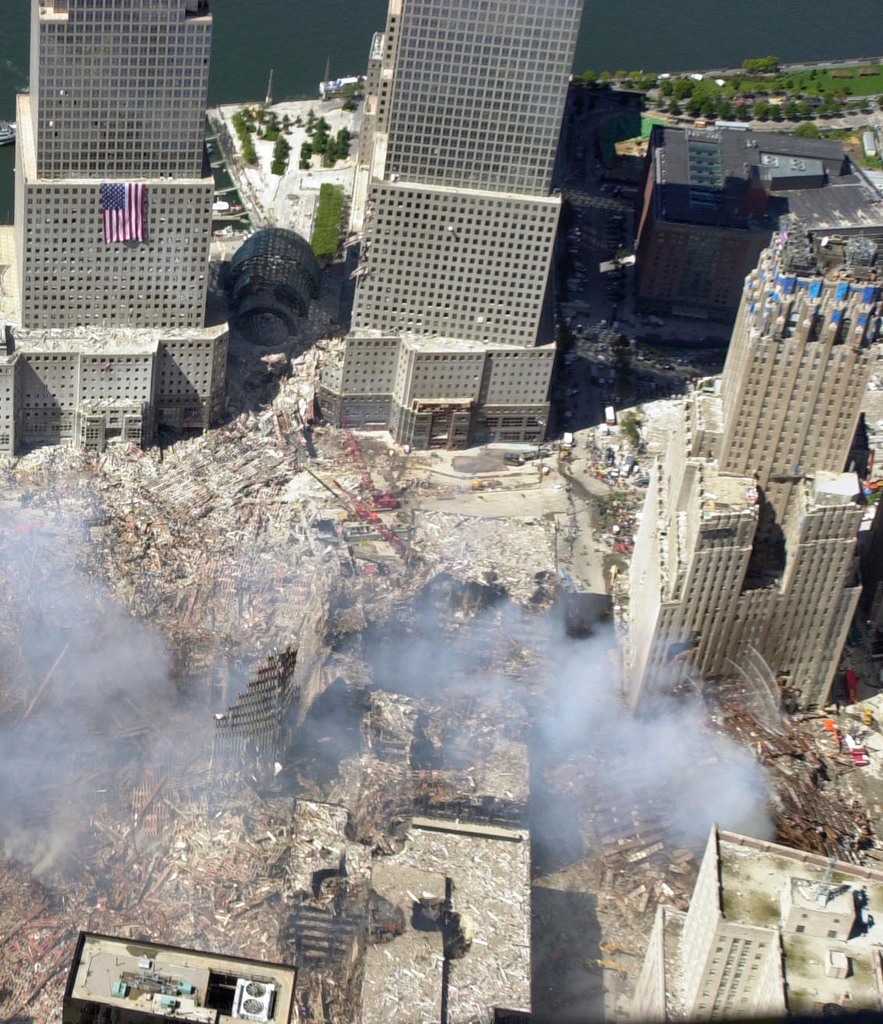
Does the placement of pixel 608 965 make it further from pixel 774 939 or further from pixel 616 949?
pixel 774 939

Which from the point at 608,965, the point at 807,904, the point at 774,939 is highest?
the point at 807,904

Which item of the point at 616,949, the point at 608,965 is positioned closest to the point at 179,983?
the point at 608,965

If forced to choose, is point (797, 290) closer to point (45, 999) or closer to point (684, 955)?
point (684, 955)

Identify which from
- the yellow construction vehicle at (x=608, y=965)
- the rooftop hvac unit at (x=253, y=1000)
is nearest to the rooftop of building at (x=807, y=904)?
the yellow construction vehicle at (x=608, y=965)

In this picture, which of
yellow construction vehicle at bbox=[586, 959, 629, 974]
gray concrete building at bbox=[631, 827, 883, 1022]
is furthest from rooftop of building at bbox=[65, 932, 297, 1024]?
yellow construction vehicle at bbox=[586, 959, 629, 974]

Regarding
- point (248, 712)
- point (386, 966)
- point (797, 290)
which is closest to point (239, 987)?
point (386, 966)

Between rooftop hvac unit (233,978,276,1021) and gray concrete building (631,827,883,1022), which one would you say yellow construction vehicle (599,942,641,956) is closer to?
gray concrete building (631,827,883,1022)

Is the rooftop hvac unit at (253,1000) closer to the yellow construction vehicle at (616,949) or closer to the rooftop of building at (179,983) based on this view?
the rooftop of building at (179,983)
